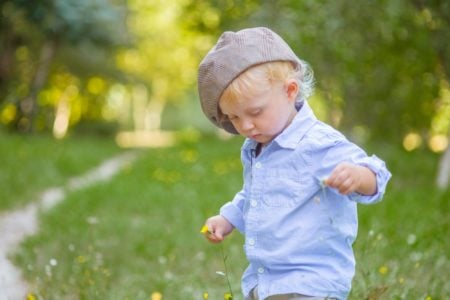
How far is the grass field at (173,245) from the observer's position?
14.6ft

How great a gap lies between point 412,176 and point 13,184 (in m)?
6.44

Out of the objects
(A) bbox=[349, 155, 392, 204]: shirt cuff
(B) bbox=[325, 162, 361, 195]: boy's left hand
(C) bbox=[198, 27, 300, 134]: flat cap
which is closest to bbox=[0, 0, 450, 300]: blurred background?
(A) bbox=[349, 155, 392, 204]: shirt cuff

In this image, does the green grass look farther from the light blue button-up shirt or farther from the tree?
the light blue button-up shirt

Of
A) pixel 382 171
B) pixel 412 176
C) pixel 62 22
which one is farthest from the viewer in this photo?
pixel 412 176

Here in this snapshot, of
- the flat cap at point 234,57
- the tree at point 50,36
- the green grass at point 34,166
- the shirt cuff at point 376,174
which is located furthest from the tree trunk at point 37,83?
the shirt cuff at point 376,174

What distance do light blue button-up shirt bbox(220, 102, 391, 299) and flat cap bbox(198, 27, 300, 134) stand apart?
26cm

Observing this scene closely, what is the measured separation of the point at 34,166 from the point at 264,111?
33.3ft

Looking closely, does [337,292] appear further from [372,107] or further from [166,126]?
[166,126]

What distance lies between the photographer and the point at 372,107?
16.9 m

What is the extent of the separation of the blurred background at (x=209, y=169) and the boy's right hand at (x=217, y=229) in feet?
2.11

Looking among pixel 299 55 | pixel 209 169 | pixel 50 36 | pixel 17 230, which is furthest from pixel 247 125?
pixel 50 36

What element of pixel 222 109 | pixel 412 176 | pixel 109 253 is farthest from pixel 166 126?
pixel 222 109

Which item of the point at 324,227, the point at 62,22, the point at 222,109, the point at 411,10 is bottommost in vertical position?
the point at 62,22

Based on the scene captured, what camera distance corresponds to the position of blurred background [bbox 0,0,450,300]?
5016mm
